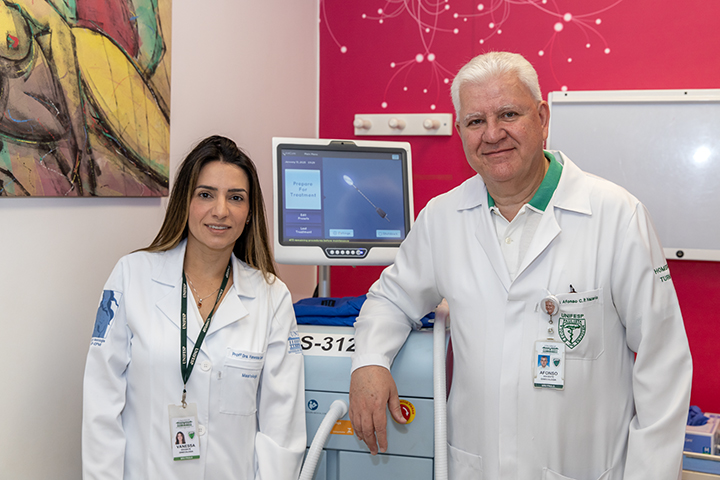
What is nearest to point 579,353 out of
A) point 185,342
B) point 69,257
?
point 185,342

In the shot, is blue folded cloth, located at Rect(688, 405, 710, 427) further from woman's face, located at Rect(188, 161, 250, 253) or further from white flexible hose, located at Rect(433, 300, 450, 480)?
woman's face, located at Rect(188, 161, 250, 253)

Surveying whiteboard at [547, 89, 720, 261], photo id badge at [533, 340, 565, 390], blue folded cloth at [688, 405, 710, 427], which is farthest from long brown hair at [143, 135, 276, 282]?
blue folded cloth at [688, 405, 710, 427]

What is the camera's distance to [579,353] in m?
1.26

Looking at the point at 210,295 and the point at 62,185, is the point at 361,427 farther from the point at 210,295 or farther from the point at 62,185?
the point at 62,185

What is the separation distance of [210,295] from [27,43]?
677mm

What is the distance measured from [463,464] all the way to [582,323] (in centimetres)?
44

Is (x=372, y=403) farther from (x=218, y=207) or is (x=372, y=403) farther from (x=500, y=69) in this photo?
(x=500, y=69)

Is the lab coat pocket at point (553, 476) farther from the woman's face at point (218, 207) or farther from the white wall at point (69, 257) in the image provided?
the white wall at point (69, 257)

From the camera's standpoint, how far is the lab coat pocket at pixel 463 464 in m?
1.35

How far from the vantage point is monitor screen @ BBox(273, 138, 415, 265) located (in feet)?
6.17

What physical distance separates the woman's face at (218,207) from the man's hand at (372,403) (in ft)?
1.51

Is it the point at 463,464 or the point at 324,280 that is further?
the point at 324,280

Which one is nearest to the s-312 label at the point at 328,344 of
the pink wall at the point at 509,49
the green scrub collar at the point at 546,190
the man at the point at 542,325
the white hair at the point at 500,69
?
the man at the point at 542,325

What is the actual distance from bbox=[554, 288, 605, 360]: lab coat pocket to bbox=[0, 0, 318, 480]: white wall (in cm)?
116
